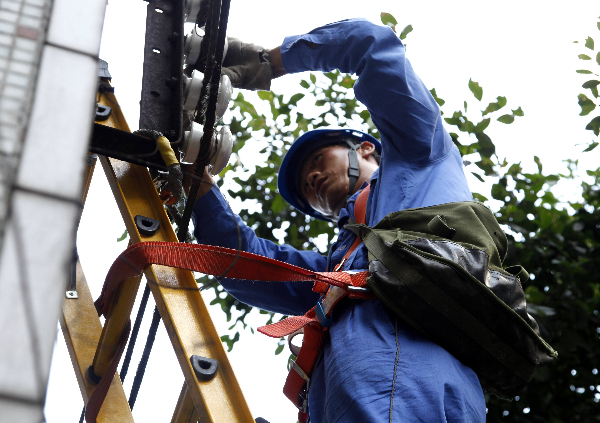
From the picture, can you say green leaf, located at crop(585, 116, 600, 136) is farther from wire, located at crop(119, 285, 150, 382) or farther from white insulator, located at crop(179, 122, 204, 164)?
wire, located at crop(119, 285, 150, 382)

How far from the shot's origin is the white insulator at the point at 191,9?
267cm

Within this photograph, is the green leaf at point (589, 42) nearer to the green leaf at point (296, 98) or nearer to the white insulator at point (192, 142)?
the green leaf at point (296, 98)

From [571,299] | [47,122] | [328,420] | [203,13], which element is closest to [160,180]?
[203,13]

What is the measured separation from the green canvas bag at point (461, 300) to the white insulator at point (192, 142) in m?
0.73

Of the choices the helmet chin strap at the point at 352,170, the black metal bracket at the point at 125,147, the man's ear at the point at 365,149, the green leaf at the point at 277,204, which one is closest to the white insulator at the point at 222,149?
the black metal bracket at the point at 125,147

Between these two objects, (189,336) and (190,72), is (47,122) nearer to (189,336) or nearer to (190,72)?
(189,336)

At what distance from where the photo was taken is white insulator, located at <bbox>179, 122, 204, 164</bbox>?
8.36 feet

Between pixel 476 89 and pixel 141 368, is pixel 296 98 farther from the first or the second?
pixel 141 368

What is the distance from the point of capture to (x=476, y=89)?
4945 millimetres

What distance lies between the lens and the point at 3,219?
80cm

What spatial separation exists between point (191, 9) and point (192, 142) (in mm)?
530

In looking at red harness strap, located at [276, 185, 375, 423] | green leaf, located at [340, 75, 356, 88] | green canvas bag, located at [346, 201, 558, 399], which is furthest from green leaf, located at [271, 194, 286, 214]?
green canvas bag, located at [346, 201, 558, 399]

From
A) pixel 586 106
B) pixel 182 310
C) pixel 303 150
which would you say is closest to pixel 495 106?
pixel 586 106

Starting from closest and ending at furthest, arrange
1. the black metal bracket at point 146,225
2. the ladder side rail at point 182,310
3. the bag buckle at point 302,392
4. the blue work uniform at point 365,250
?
the ladder side rail at point 182,310 → the blue work uniform at point 365,250 → the black metal bracket at point 146,225 → the bag buckle at point 302,392
